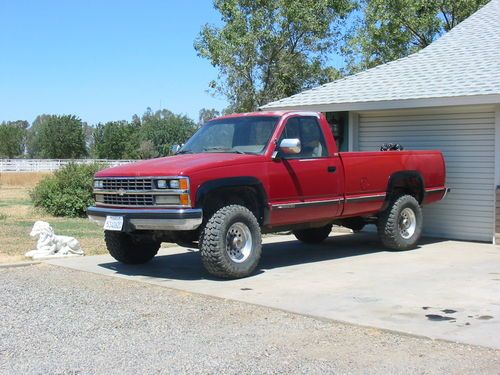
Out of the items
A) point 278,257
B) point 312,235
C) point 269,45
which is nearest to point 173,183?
point 278,257

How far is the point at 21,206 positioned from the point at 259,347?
57.7 ft

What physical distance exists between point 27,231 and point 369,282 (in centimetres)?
842

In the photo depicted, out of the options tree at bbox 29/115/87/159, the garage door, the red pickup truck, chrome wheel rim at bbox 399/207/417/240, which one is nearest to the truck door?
the red pickup truck

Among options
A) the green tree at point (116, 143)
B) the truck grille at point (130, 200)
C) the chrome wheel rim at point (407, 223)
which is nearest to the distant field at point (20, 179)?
the chrome wheel rim at point (407, 223)

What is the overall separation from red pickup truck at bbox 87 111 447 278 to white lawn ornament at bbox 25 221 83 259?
5.11 ft

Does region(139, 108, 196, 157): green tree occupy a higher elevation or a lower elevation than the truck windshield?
higher

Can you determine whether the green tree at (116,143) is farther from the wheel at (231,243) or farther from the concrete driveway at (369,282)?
the wheel at (231,243)

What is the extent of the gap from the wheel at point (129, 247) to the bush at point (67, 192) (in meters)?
8.95

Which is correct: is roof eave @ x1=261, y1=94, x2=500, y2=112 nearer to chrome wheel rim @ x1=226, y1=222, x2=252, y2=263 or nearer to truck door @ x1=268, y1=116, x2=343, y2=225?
truck door @ x1=268, y1=116, x2=343, y2=225

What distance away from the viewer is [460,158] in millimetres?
12102

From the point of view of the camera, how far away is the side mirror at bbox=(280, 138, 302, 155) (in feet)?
29.0

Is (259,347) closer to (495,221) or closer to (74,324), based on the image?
(74,324)

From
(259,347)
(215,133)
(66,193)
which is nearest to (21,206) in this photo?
(66,193)

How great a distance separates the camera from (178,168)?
8.17 m
